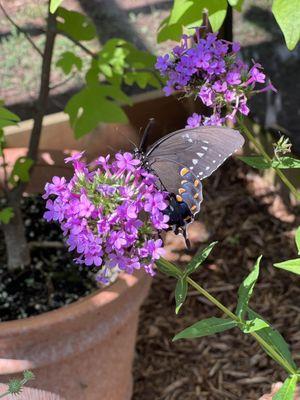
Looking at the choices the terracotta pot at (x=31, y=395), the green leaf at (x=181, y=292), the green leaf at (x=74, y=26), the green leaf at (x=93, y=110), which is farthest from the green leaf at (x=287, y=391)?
the green leaf at (x=74, y=26)

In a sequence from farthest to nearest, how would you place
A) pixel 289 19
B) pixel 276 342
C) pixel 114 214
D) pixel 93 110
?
pixel 93 110
pixel 276 342
pixel 289 19
pixel 114 214

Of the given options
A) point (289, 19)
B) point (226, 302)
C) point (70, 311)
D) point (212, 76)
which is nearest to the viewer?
point (289, 19)

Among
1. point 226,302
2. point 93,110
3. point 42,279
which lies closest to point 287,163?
point 93,110

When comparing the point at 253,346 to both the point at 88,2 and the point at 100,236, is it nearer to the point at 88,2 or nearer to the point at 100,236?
the point at 100,236

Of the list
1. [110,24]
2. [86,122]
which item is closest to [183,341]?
[86,122]

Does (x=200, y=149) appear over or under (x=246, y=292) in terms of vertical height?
over

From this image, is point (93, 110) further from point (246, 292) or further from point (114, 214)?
point (114, 214)
